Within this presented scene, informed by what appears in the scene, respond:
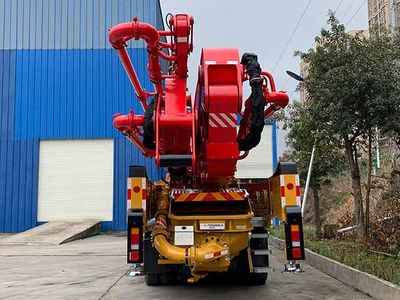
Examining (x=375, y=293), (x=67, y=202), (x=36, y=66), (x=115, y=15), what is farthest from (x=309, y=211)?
(x=375, y=293)

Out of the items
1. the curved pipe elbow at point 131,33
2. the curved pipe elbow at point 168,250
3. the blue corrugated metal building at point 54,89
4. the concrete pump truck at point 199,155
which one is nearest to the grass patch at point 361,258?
the concrete pump truck at point 199,155

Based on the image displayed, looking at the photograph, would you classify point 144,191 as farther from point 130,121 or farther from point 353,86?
point 353,86

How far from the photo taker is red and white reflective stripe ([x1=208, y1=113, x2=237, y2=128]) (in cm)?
579

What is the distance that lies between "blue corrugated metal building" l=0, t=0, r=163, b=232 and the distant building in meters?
13.9

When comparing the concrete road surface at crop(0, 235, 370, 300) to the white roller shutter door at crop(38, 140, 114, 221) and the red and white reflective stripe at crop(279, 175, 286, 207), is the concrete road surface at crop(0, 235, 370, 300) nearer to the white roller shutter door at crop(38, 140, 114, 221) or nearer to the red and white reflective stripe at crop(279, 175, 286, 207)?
the red and white reflective stripe at crop(279, 175, 286, 207)

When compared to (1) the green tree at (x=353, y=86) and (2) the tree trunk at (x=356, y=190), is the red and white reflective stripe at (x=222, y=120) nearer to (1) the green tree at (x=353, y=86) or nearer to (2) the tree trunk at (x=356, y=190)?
(1) the green tree at (x=353, y=86)

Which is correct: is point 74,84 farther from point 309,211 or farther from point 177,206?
point 177,206

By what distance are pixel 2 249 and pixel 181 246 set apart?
13281 millimetres

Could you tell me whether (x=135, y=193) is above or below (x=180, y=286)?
above

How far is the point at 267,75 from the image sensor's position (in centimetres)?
636

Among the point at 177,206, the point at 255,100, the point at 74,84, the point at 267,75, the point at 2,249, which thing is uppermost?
the point at 74,84

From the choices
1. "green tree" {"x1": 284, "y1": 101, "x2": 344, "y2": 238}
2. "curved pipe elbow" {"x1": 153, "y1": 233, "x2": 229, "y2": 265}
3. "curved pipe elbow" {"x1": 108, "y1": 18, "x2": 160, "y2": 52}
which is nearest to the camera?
"curved pipe elbow" {"x1": 108, "y1": 18, "x2": 160, "y2": 52}

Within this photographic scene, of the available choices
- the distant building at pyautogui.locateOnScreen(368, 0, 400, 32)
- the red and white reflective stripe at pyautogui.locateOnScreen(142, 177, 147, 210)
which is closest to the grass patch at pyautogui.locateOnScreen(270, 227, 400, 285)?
the red and white reflective stripe at pyautogui.locateOnScreen(142, 177, 147, 210)

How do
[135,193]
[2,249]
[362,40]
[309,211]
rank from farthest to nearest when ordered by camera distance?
1. [309,211]
2. [2,249]
3. [362,40]
4. [135,193]
